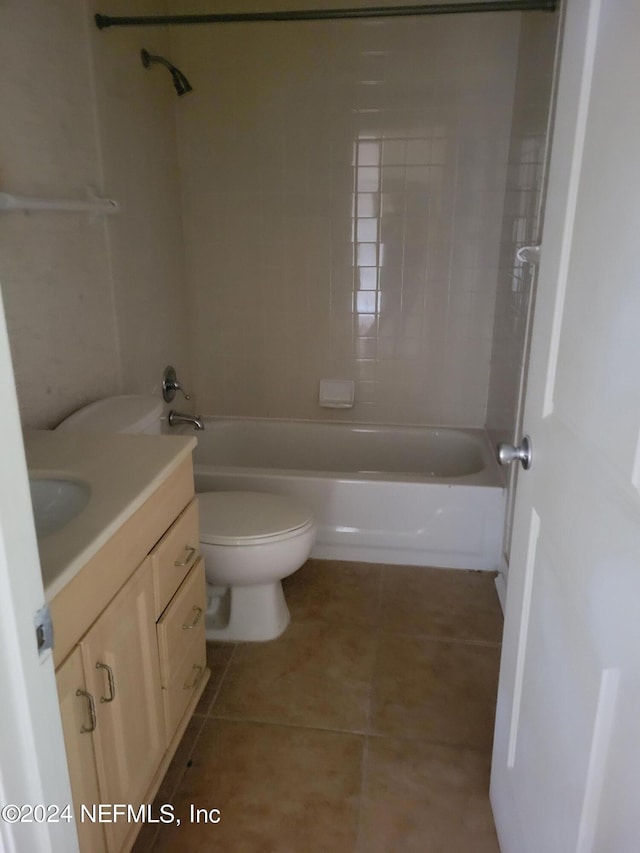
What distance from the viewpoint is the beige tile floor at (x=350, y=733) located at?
1.44 m

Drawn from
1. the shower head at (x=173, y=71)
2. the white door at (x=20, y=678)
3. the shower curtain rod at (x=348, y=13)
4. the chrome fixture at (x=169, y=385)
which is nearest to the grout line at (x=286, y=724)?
the white door at (x=20, y=678)

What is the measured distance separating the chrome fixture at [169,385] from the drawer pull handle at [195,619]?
1.25 m

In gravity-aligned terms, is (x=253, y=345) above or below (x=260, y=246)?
below

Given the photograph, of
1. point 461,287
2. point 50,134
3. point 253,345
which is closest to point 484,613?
point 461,287

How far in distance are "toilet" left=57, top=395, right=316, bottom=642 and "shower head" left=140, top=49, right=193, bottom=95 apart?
1.36m

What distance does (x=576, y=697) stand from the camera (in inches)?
35.2

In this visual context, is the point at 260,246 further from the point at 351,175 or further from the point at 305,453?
the point at 305,453

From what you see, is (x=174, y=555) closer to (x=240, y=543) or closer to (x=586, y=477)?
(x=240, y=543)

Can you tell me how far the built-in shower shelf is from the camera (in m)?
1.55

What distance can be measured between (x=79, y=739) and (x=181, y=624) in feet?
1.63

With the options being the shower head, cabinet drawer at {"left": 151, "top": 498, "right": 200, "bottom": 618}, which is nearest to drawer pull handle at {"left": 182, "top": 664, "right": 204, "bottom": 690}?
cabinet drawer at {"left": 151, "top": 498, "right": 200, "bottom": 618}

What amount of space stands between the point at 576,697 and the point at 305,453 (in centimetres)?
227

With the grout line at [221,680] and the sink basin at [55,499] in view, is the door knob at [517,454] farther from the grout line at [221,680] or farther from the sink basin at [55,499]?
the grout line at [221,680]

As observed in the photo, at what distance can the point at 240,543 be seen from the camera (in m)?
1.91
